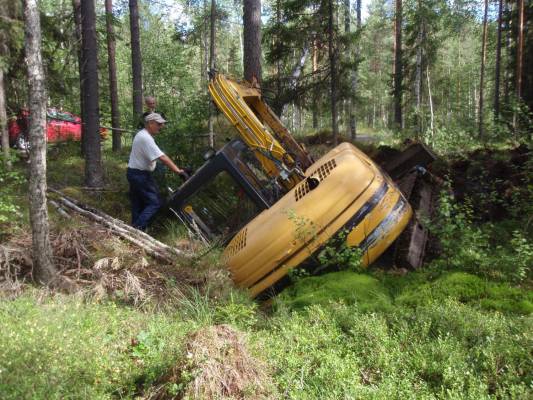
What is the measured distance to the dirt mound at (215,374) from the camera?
3.17 meters

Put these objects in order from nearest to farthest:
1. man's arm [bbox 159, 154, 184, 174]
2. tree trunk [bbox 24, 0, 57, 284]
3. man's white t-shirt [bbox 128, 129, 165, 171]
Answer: tree trunk [bbox 24, 0, 57, 284] < man's arm [bbox 159, 154, 184, 174] < man's white t-shirt [bbox 128, 129, 165, 171]

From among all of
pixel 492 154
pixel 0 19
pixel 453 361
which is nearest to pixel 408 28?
pixel 492 154

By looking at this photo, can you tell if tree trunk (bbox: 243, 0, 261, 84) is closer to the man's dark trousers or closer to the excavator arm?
the excavator arm

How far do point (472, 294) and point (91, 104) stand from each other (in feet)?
26.0

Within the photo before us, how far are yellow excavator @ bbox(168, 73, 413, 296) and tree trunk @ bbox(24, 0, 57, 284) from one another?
2086 millimetres

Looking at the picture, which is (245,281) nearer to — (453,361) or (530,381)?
(453,361)

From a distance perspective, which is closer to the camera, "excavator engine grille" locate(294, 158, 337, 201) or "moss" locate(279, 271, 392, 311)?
"moss" locate(279, 271, 392, 311)

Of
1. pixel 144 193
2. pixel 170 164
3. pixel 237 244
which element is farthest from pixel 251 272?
pixel 144 193

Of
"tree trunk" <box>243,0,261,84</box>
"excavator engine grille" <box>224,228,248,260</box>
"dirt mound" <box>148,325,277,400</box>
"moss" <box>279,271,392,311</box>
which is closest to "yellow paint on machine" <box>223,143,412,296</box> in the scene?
"excavator engine grille" <box>224,228,248,260</box>

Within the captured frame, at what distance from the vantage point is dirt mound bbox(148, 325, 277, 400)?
3.17 metres

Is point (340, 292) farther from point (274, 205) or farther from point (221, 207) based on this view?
point (221, 207)

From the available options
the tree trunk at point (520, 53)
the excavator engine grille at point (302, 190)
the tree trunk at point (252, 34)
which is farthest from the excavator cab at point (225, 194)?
the tree trunk at point (520, 53)

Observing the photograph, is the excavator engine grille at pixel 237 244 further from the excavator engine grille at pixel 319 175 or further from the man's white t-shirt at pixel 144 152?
the man's white t-shirt at pixel 144 152

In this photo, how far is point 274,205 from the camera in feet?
20.2
